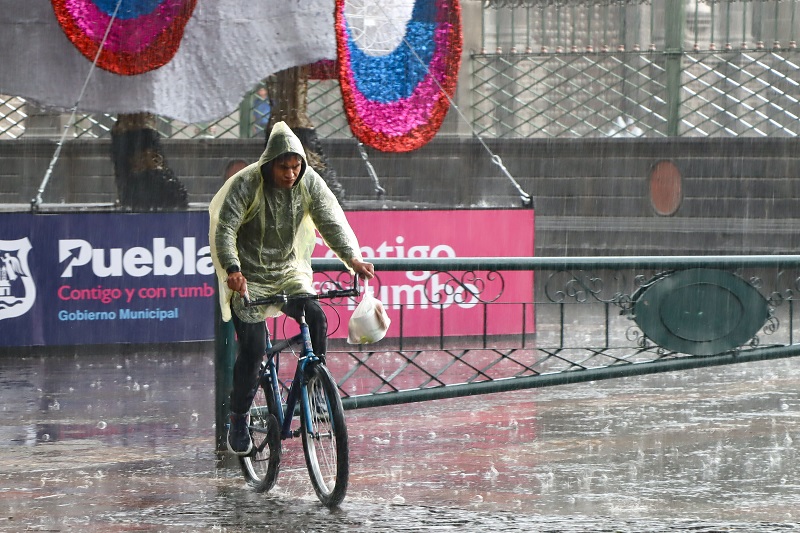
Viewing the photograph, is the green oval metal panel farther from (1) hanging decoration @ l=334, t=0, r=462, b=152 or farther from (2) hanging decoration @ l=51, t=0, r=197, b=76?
(2) hanging decoration @ l=51, t=0, r=197, b=76

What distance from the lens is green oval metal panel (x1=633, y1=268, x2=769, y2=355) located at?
28.7 ft

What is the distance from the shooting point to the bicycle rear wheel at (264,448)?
23.5ft

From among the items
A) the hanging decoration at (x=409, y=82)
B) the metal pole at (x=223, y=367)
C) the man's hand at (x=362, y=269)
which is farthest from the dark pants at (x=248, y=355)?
the hanging decoration at (x=409, y=82)

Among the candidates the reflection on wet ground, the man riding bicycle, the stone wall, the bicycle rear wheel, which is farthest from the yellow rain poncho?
the stone wall

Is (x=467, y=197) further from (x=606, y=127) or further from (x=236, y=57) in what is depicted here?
(x=236, y=57)

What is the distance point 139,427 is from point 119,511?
7.68ft

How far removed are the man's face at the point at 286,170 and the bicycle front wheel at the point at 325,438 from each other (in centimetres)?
87

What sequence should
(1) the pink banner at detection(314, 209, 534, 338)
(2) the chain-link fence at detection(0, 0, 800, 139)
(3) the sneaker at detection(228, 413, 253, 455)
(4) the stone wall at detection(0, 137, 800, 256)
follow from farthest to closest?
(2) the chain-link fence at detection(0, 0, 800, 139), (4) the stone wall at detection(0, 137, 800, 256), (1) the pink banner at detection(314, 209, 534, 338), (3) the sneaker at detection(228, 413, 253, 455)

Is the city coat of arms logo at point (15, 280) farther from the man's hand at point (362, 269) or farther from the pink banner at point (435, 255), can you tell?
the man's hand at point (362, 269)

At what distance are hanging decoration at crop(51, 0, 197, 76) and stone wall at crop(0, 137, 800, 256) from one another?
512 centimetres

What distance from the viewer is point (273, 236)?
714 cm

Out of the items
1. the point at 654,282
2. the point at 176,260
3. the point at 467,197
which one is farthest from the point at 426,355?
the point at 467,197

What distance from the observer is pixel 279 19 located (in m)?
12.9

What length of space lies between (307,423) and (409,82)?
714 cm
